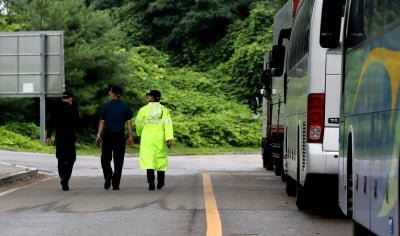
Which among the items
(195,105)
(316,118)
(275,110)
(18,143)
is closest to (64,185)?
(316,118)

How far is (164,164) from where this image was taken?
19.1 m

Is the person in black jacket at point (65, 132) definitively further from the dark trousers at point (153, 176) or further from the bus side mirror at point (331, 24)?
the bus side mirror at point (331, 24)

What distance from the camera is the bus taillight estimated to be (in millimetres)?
13195

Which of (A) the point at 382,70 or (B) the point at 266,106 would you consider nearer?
(A) the point at 382,70

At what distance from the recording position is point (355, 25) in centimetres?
991

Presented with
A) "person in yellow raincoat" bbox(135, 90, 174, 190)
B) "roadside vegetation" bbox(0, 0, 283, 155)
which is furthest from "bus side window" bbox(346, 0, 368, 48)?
"roadside vegetation" bbox(0, 0, 283, 155)

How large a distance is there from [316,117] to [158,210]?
2535 millimetres

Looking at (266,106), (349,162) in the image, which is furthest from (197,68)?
(349,162)

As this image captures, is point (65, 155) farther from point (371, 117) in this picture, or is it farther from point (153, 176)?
point (371, 117)

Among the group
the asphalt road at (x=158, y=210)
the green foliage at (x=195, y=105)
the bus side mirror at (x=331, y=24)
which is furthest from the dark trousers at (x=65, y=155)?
the green foliage at (x=195, y=105)

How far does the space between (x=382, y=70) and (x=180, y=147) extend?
3858 centimetres

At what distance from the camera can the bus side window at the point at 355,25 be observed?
9.36m

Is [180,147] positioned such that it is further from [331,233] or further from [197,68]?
[331,233]

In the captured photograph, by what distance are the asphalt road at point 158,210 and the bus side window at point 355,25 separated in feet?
A: 7.92
